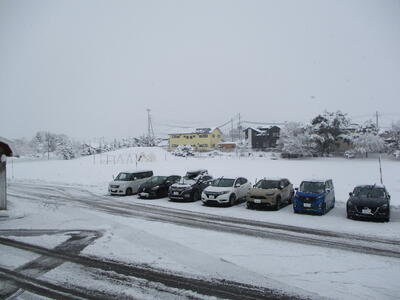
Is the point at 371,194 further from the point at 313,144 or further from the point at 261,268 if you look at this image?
the point at 313,144

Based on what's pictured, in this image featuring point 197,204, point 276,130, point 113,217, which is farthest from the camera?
point 276,130

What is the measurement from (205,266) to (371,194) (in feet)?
31.3

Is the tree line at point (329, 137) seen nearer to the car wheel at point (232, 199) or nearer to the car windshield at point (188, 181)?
the car windshield at point (188, 181)

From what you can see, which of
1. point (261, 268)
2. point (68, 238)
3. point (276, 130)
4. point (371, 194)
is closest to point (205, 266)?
point (261, 268)

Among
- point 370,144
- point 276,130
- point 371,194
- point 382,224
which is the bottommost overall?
point 382,224

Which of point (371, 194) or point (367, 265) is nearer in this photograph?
point (367, 265)

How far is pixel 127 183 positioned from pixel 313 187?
12082 millimetres

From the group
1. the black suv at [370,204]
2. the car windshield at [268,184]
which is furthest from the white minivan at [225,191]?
the black suv at [370,204]

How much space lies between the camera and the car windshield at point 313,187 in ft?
47.9

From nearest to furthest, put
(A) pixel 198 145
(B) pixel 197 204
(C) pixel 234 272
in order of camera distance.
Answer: (C) pixel 234 272
(B) pixel 197 204
(A) pixel 198 145

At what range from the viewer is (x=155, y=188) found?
63.5 ft

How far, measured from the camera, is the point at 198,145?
8888cm

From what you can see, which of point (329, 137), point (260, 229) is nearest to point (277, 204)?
point (260, 229)

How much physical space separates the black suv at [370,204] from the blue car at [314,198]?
1.17 meters
